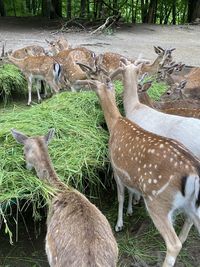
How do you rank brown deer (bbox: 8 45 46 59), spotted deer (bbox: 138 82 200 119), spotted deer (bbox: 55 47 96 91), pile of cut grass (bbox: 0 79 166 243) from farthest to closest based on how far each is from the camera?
brown deer (bbox: 8 45 46 59)
spotted deer (bbox: 55 47 96 91)
spotted deer (bbox: 138 82 200 119)
pile of cut grass (bbox: 0 79 166 243)

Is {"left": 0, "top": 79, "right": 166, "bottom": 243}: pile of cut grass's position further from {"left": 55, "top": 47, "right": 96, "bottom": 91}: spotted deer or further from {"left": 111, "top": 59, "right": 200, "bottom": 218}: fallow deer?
{"left": 55, "top": 47, "right": 96, "bottom": 91}: spotted deer

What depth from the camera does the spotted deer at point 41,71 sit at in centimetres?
651

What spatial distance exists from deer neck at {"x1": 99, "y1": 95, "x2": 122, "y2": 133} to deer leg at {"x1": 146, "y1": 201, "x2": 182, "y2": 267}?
1094 millimetres

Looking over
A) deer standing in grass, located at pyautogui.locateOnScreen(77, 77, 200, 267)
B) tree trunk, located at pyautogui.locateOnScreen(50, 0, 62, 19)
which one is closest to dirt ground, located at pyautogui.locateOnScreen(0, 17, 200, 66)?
tree trunk, located at pyautogui.locateOnScreen(50, 0, 62, 19)

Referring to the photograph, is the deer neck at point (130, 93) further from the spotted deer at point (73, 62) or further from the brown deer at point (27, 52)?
the brown deer at point (27, 52)

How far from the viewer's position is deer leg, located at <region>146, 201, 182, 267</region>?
317 cm

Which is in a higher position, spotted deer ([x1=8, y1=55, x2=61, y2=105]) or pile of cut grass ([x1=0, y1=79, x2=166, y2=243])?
pile of cut grass ([x1=0, y1=79, x2=166, y2=243])

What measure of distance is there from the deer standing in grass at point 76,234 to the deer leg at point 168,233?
0.50 meters

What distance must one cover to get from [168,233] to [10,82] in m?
3.98

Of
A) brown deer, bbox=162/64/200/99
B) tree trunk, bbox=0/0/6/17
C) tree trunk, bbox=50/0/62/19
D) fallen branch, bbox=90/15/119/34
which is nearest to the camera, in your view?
brown deer, bbox=162/64/200/99

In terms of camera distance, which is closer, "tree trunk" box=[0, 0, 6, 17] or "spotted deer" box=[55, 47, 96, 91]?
"spotted deer" box=[55, 47, 96, 91]

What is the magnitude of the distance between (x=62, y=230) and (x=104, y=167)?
1346mm

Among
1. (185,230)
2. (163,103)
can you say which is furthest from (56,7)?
(185,230)

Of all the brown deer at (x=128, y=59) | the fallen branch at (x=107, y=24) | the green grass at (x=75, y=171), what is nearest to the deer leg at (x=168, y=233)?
the green grass at (x=75, y=171)
